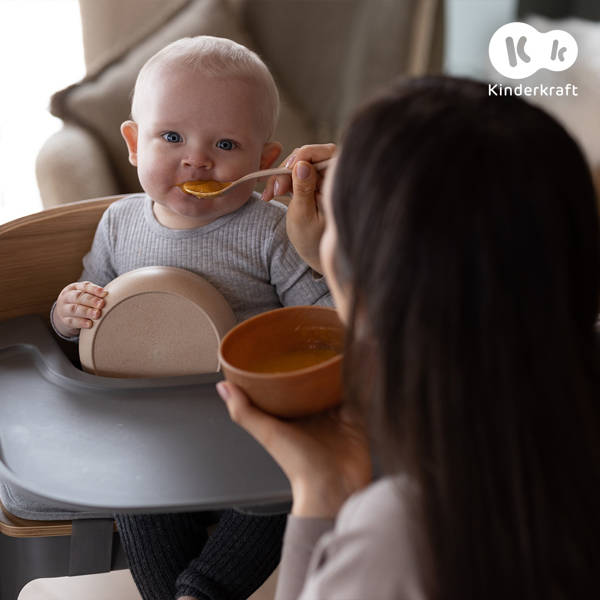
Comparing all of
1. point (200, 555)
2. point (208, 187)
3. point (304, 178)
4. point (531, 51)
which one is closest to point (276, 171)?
point (304, 178)

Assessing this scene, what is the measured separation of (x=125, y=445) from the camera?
96 centimetres

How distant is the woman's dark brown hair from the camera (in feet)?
1.90

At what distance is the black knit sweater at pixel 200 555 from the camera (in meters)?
1.14

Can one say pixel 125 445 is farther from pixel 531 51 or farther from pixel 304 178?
pixel 531 51

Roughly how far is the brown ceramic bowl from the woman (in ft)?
0.53

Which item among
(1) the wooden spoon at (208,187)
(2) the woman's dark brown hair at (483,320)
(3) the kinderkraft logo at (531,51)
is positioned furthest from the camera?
(3) the kinderkraft logo at (531,51)

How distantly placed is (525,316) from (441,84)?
21 cm

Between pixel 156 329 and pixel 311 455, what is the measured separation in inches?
16.2

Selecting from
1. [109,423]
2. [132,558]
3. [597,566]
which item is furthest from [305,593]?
[132,558]

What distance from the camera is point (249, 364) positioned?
94 cm

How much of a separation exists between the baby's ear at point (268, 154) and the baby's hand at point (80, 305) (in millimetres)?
358

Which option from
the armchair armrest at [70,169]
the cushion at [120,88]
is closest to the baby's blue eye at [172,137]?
the armchair armrest at [70,169]

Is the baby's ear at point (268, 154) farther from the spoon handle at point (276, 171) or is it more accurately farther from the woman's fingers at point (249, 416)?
the woman's fingers at point (249, 416)

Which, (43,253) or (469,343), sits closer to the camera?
(469,343)
